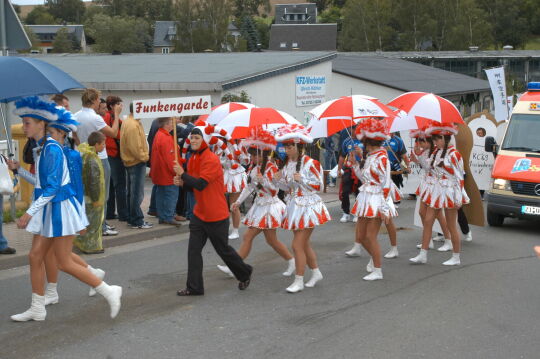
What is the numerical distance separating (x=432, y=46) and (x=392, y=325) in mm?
81240

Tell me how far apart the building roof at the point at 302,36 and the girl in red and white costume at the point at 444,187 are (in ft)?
291

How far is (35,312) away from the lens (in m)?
6.79

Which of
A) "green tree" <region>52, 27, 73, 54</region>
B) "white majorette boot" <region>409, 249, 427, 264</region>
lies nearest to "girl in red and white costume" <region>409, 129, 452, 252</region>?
"white majorette boot" <region>409, 249, 427, 264</region>

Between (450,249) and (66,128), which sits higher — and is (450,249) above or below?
below

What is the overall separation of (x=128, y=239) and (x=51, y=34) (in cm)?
13313

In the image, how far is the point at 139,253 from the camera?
33.0 feet

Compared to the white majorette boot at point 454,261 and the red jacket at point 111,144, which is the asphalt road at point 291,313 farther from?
the red jacket at point 111,144

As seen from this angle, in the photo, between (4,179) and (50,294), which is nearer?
(50,294)

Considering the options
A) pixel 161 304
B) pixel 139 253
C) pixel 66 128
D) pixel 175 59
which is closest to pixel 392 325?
pixel 161 304

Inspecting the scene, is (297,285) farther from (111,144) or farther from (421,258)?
(111,144)

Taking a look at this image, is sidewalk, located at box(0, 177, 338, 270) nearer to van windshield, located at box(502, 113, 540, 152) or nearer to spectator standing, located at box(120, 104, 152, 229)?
spectator standing, located at box(120, 104, 152, 229)

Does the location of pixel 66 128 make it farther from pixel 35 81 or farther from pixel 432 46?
pixel 432 46

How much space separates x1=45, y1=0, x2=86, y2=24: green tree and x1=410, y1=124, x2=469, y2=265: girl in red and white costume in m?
157

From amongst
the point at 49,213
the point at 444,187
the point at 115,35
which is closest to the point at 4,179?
the point at 49,213
